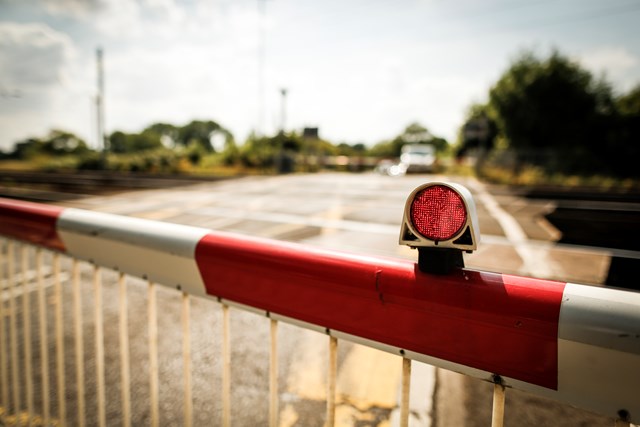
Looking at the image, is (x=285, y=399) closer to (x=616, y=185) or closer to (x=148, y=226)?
(x=148, y=226)

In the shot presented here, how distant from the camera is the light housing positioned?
0.72m

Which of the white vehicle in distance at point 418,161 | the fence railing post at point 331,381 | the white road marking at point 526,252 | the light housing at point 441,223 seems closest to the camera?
the light housing at point 441,223

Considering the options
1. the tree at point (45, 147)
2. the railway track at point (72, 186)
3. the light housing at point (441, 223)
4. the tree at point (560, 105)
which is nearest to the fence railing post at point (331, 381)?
the light housing at point (441, 223)

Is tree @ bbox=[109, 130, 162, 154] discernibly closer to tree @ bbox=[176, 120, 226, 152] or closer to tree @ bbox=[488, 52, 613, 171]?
tree @ bbox=[176, 120, 226, 152]

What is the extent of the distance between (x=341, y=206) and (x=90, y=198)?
280 inches

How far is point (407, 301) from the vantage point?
79 centimetres

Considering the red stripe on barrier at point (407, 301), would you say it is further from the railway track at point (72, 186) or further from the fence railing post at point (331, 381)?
the railway track at point (72, 186)

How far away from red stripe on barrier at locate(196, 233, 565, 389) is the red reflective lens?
0.10m

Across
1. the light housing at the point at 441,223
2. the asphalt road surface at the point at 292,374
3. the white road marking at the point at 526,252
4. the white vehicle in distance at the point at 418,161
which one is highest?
the white vehicle in distance at the point at 418,161

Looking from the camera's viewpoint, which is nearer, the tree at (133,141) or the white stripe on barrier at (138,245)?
the white stripe on barrier at (138,245)

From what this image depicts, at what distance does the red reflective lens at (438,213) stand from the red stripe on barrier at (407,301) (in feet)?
0.32

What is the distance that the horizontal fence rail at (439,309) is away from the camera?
0.63m

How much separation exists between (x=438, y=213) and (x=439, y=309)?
20cm

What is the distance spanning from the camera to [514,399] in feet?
6.90
